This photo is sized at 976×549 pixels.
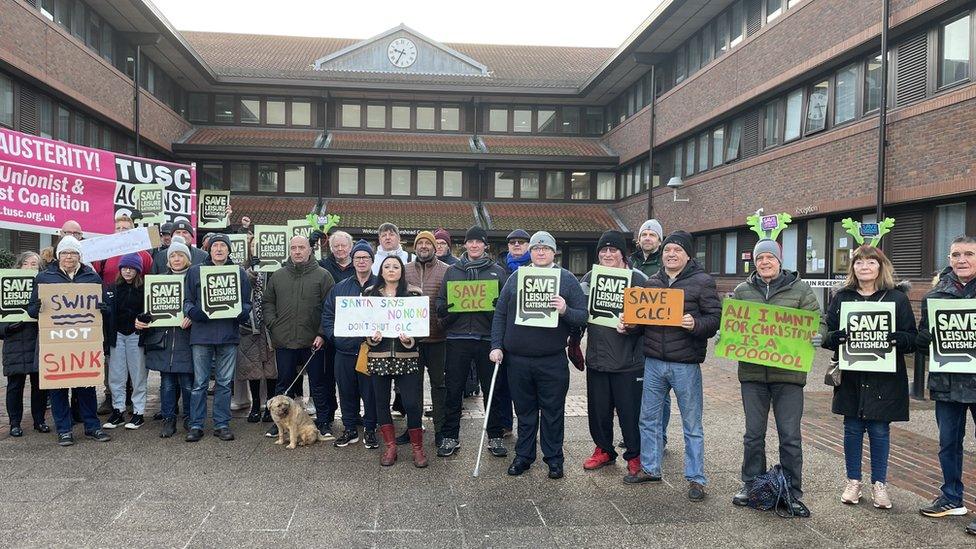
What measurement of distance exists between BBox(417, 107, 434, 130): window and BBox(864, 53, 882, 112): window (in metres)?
20.4

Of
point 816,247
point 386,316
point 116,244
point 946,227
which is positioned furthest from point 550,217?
point 386,316

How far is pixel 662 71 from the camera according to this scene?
2550 cm

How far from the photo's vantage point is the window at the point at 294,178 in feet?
97.2

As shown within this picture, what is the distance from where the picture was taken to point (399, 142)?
29828mm

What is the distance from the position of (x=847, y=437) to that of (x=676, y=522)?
1646mm

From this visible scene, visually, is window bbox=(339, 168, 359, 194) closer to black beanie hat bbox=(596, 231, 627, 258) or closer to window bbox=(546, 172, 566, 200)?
window bbox=(546, 172, 566, 200)

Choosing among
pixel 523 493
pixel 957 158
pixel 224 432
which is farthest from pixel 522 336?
pixel 957 158

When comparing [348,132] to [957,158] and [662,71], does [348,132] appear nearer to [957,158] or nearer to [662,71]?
[662,71]

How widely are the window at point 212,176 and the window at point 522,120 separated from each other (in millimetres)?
13876

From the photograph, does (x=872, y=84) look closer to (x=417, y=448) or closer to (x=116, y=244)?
(x=417, y=448)

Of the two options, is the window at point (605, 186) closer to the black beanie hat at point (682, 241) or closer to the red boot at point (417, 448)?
the black beanie hat at point (682, 241)

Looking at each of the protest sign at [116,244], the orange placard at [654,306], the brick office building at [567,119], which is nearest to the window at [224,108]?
the brick office building at [567,119]

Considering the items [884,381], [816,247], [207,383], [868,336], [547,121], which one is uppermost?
[547,121]

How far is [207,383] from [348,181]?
24.0m
